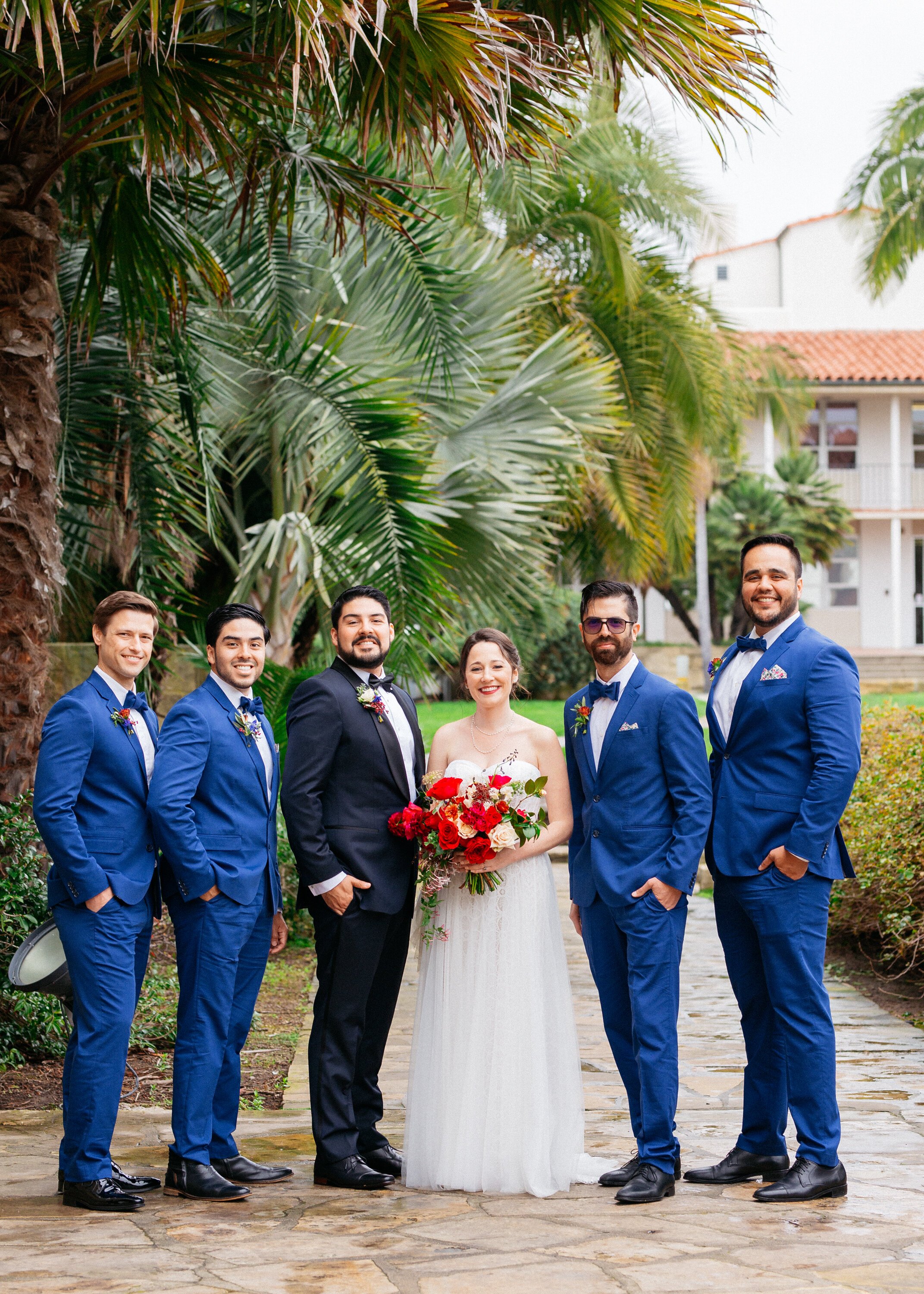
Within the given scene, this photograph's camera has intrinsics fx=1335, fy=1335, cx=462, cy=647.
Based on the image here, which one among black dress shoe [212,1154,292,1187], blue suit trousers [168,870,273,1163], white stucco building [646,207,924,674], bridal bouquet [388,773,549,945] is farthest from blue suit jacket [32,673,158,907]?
white stucco building [646,207,924,674]

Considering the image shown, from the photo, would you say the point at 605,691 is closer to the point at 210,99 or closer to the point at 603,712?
the point at 603,712

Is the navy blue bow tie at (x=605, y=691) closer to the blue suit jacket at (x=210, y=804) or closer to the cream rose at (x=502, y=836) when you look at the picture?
the cream rose at (x=502, y=836)

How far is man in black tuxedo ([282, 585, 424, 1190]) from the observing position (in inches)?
184

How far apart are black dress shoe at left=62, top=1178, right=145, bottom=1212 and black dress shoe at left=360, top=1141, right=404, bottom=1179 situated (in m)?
0.86

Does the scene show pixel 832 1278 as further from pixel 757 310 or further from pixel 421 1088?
pixel 757 310

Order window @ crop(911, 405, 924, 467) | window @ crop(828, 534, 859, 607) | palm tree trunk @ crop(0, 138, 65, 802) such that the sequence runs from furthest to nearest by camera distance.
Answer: window @ crop(911, 405, 924, 467)
window @ crop(828, 534, 859, 607)
palm tree trunk @ crop(0, 138, 65, 802)

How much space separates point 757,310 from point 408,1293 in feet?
118

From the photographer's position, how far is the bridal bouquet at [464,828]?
15.2 ft

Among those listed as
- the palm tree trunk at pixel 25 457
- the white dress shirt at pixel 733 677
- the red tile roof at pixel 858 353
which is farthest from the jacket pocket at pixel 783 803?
the red tile roof at pixel 858 353

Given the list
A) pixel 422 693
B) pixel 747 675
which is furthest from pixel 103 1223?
pixel 422 693

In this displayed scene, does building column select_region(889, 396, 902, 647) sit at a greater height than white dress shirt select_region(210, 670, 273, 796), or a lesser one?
greater

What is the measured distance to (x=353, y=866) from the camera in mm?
4762

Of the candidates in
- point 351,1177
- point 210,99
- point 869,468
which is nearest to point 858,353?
point 869,468

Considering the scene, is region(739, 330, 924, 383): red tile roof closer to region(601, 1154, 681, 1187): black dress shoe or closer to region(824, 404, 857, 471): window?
region(824, 404, 857, 471): window
